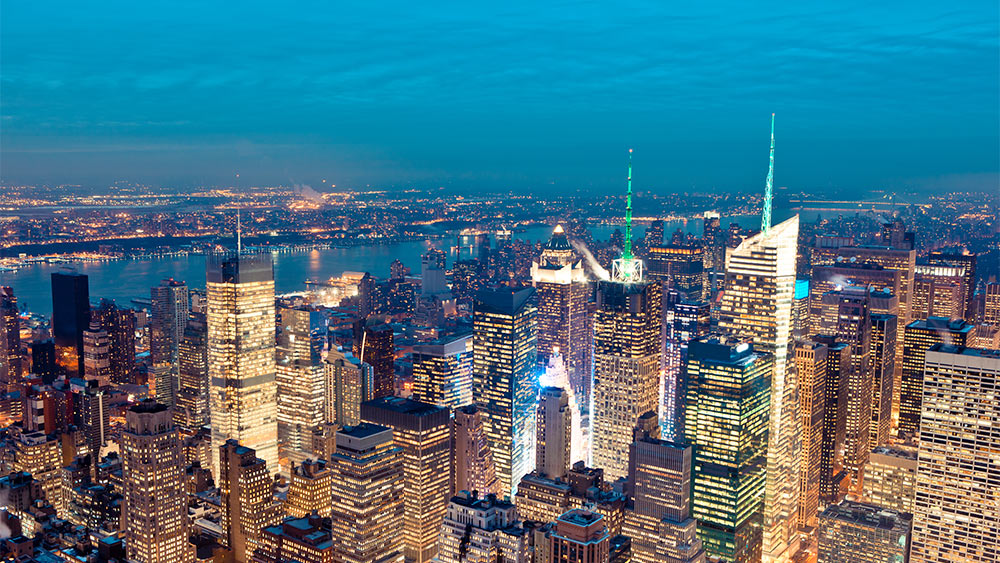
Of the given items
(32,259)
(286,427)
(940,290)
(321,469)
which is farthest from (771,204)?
(32,259)

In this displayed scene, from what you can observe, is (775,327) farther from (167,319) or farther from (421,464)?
(167,319)

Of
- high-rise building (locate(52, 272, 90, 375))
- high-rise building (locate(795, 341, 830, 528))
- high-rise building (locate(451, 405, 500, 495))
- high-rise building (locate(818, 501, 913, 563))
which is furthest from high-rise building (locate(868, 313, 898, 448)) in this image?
high-rise building (locate(52, 272, 90, 375))

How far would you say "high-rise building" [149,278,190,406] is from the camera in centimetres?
3281

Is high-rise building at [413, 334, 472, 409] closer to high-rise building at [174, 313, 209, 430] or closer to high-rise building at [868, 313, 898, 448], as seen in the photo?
high-rise building at [174, 313, 209, 430]

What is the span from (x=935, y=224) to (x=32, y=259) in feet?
109

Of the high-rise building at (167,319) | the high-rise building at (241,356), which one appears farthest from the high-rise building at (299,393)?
the high-rise building at (167,319)

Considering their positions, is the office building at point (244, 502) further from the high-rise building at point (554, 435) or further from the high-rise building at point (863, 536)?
the high-rise building at point (863, 536)

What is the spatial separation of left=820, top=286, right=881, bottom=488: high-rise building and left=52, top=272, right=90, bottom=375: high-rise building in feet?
94.3

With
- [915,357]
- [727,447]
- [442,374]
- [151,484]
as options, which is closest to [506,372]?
[442,374]

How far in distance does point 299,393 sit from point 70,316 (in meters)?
11.9

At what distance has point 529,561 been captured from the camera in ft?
50.3

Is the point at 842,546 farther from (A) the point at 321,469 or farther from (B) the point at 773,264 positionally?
(A) the point at 321,469

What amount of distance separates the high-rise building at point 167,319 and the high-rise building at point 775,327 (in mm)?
21501

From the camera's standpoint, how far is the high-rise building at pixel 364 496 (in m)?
18.0
